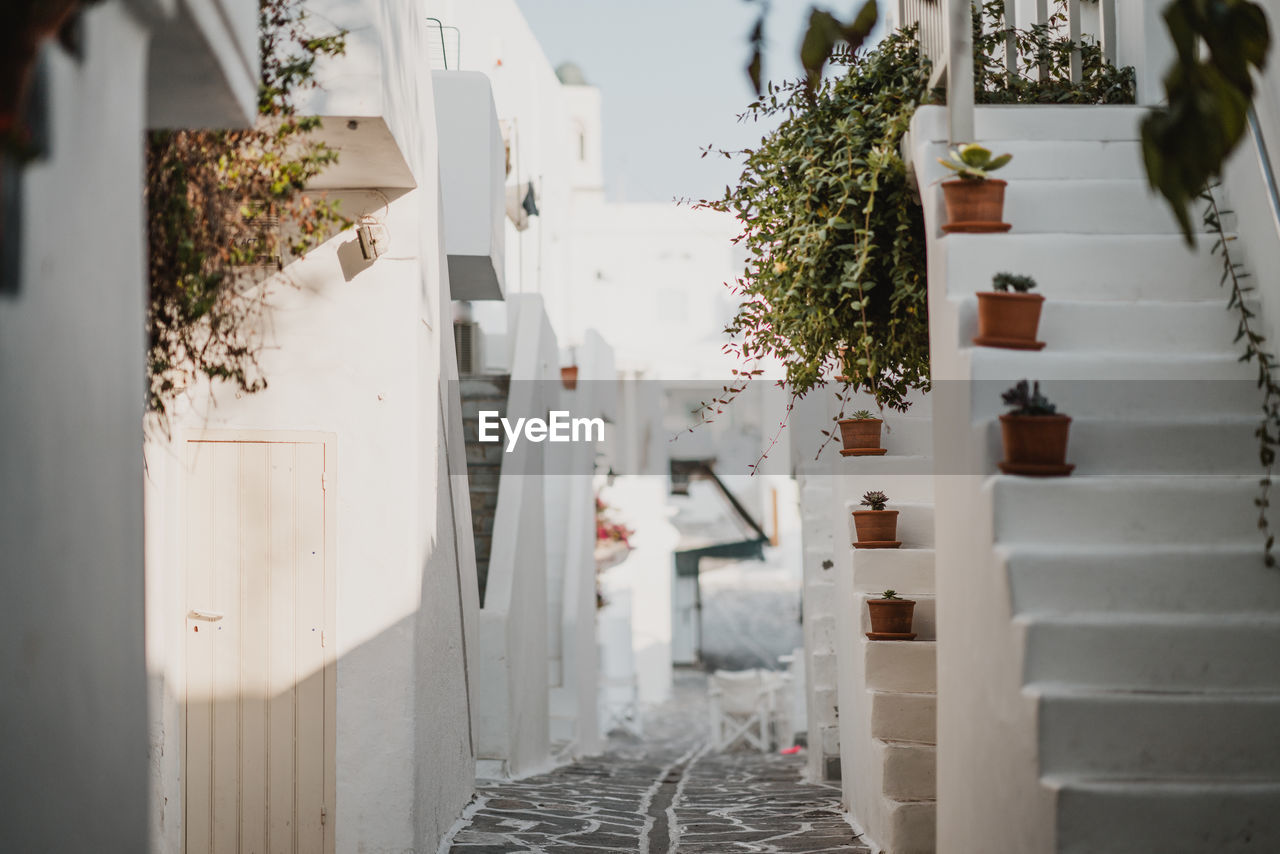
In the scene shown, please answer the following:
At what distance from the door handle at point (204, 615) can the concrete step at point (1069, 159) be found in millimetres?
3675

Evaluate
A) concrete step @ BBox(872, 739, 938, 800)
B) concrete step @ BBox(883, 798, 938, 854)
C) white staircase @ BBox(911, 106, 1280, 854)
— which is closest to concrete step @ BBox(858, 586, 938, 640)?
concrete step @ BBox(872, 739, 938, 800)

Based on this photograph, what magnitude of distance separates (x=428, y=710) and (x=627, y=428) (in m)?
15.7

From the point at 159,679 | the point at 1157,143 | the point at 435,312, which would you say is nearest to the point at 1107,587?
the point at 1157,143

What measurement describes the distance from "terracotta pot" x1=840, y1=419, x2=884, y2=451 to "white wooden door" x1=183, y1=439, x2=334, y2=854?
2.69 m

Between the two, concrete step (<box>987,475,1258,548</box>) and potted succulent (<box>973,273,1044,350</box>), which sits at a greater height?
potted succulent (<box>973,273,1044,350</box>)

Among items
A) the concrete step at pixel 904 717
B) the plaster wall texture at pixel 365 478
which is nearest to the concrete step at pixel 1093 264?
the concrete step at pixel 904 717

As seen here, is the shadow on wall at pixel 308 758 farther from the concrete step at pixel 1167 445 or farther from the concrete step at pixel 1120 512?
the concrete step at pixel 1167 445

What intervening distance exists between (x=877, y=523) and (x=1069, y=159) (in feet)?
6.14

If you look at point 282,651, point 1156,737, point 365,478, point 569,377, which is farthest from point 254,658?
point 569,377

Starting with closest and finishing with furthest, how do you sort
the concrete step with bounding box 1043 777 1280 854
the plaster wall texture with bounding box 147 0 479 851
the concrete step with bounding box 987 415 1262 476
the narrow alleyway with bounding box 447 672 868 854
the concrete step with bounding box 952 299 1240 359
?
the concrete step with bounding box 1043 777 1280 854, the concrete step with bounding box 987 415 1262 476, the concrete step with bounding box 952 299 1240 359, the plaster wall texture with bounding box 147 0 479 851, the narrow alleyway with bounding box 447 672 868 854

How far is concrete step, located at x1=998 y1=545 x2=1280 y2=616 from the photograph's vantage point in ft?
11.3

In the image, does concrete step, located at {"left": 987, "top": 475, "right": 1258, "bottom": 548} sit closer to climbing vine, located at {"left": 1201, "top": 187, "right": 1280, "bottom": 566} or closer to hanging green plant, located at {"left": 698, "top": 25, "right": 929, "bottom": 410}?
climbing vine, located at {"left": 1201, "top": 187, "right": 1280, "bottom": 566}

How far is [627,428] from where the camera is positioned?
20.8m

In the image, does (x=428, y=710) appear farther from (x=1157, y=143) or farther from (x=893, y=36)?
(x=1157, y=143)
